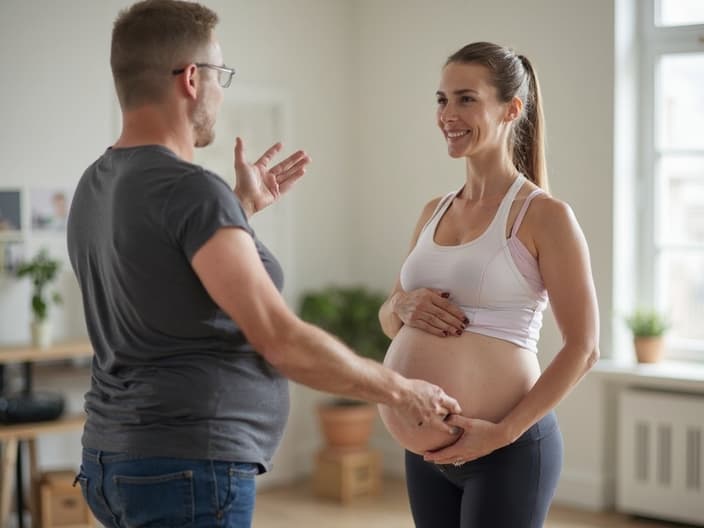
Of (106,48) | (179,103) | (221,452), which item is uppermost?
(106,48)

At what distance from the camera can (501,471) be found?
1.92m

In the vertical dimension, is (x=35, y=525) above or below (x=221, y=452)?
below

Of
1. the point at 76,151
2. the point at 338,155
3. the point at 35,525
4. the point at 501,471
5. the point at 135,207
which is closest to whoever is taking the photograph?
the point at 135,207

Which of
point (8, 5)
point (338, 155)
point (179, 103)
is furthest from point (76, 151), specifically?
point (179, 103)

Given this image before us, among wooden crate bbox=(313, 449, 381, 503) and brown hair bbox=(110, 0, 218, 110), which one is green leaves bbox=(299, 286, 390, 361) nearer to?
wooden crate bbox=(313, 449, 381, 503)

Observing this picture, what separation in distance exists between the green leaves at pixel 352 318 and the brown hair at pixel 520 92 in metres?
2.67

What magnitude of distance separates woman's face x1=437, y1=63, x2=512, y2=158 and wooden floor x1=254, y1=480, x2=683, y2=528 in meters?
2.56

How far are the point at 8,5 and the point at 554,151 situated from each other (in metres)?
2.46

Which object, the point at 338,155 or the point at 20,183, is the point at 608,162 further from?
the point at 20,183

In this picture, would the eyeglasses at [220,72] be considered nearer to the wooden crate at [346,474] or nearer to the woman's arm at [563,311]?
the woman's arm at [563,311]

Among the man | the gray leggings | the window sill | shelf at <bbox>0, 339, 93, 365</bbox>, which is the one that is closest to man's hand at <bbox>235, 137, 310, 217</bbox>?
the man

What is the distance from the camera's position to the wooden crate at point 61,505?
388 centimetres

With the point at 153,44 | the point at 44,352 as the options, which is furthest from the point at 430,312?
the point at 44,352

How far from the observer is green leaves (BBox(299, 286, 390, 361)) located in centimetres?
484
